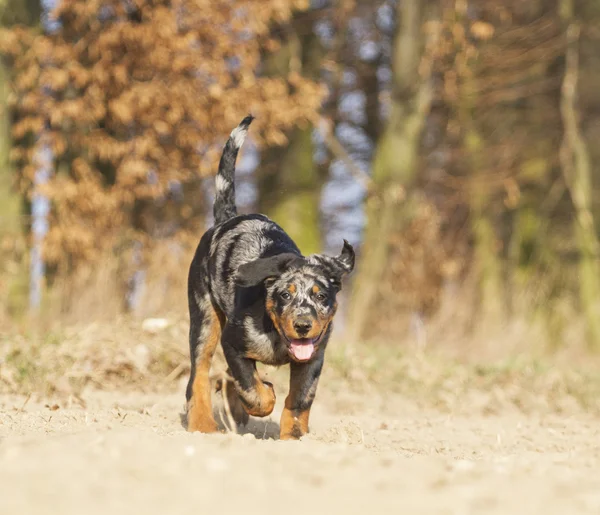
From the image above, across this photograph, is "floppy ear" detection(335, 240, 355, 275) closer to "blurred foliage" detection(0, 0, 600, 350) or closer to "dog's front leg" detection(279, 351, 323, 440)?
"dog's front leg" detection(279, 351, 323, 440)

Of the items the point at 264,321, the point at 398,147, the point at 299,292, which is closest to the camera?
the point at 299,292

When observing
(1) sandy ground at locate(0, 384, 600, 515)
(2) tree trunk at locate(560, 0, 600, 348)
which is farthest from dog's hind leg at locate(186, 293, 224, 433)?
(2) tree trunk at locate(560, 0, 600, 348)

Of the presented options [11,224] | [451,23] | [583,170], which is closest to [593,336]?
[583,170]

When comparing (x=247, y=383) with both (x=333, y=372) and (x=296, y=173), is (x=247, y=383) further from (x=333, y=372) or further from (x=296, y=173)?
(x=296, y=173)

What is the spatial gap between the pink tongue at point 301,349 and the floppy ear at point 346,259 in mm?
671

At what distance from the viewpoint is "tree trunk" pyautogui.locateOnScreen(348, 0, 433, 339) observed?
49.8 feet

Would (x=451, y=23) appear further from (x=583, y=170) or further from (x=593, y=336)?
(x=593, y=336)

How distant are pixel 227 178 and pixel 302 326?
1.97 meters

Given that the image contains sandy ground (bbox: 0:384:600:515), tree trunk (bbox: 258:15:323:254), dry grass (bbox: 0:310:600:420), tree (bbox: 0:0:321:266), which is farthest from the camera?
tree trunk (bbox: 258:15:323:254)

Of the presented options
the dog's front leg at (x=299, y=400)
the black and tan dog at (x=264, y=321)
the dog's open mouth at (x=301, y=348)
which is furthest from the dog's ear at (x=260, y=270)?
the dog's front leg at (x=299, y=400)

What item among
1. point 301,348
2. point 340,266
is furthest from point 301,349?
point 340,266

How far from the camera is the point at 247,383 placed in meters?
5.83

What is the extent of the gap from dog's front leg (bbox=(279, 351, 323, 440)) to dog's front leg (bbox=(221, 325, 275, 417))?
5.2 inches

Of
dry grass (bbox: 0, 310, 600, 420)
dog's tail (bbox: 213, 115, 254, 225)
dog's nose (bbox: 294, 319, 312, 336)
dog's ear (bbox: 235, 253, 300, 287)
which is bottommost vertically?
dry grass (bbox: 0, 310, 600, 420)
